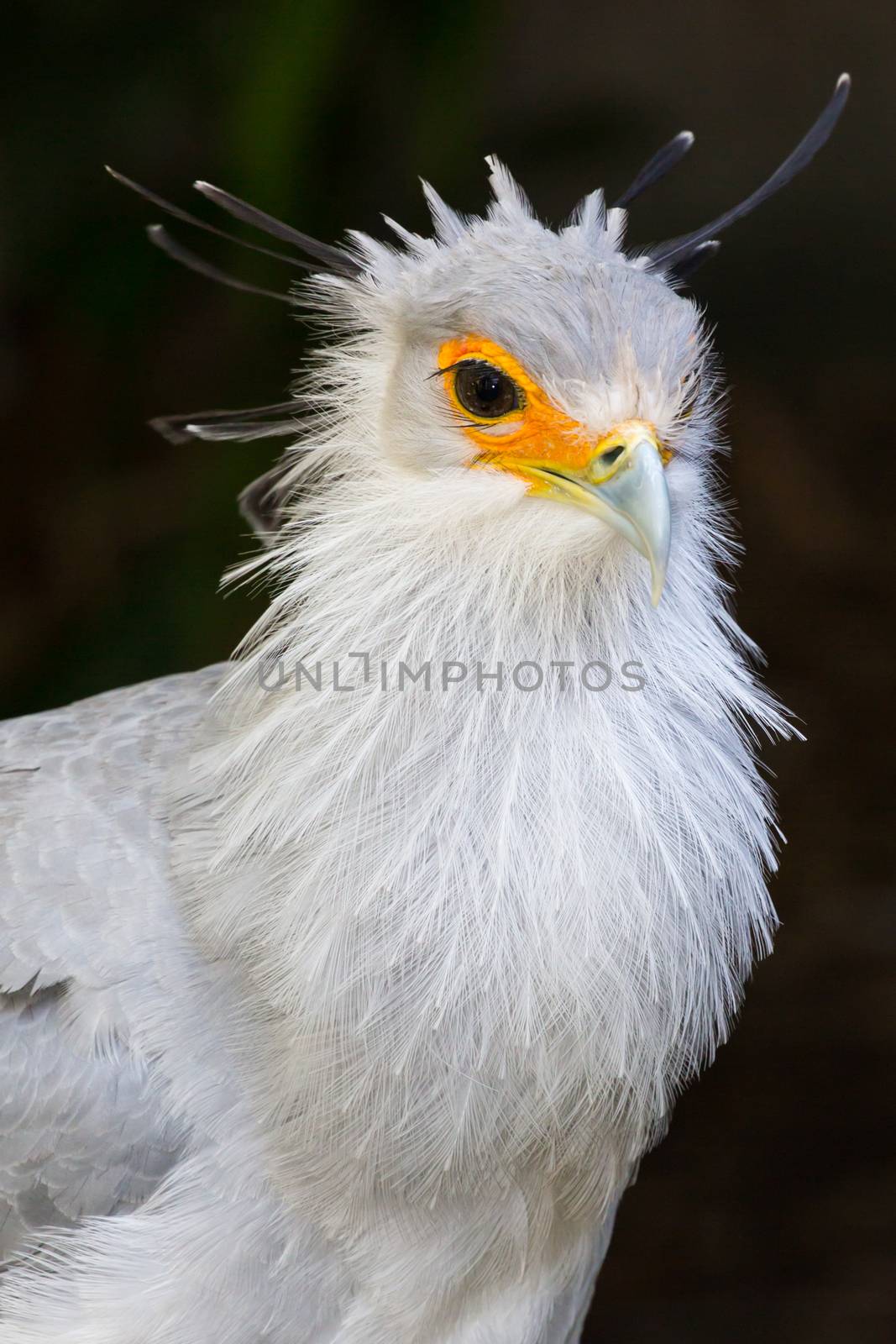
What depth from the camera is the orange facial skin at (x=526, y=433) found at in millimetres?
1587

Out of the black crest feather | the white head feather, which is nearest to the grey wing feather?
the white head feather

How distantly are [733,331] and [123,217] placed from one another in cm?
239

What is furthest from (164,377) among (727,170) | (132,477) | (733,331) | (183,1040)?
(183,1040)

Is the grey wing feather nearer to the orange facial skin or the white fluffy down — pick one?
the white fluffy down

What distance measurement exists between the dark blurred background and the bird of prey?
4.31 feet

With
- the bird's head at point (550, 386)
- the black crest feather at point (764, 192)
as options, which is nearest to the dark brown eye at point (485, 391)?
the bird's head at point (550, 386)

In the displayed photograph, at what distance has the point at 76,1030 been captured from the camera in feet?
5.75

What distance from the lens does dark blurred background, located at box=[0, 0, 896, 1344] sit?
308 cm

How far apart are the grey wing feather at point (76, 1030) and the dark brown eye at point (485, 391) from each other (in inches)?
26.7

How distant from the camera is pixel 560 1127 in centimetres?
173

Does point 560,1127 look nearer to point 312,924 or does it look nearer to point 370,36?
point 312,924

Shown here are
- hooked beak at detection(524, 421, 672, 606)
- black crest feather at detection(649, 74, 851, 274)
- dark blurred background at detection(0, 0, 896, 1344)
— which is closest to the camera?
hooked beak at detection(524, 421, 672, 606)

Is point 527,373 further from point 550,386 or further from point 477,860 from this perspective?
point 477,860

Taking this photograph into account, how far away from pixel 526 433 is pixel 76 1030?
88cm
